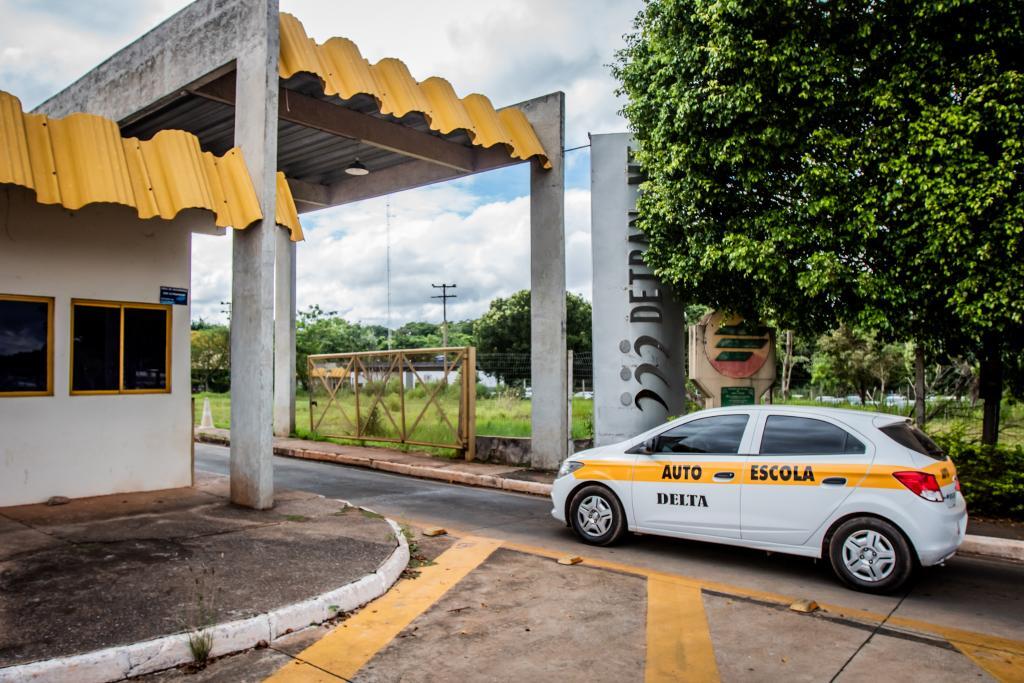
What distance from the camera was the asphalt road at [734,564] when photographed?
5.82m

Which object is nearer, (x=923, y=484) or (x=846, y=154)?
(x=923, y=484)

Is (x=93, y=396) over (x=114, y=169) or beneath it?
beneath

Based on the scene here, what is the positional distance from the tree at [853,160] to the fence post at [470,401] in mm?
5206

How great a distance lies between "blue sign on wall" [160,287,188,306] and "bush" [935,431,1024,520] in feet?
35.0

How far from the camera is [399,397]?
1600 centimetres

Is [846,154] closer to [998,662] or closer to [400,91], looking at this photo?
[400,91]

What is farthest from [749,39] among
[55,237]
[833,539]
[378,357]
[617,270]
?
[378,357]

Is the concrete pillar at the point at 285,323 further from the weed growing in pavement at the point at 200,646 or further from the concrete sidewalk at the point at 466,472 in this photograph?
the weed growing in pavement at the point at 200,646

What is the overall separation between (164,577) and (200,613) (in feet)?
3.42

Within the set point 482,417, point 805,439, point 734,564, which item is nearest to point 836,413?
point 805,439

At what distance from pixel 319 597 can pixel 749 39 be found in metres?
8.27

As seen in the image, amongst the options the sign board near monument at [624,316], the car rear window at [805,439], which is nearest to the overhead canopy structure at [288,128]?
the sign board near monument at [624,316]

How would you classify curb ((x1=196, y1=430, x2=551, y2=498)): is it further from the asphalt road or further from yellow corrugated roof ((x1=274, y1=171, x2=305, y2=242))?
yellow corrugated roof ((x1=274, y1=171, x2=305, y2=242))

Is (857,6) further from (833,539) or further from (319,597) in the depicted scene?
(319,597)
